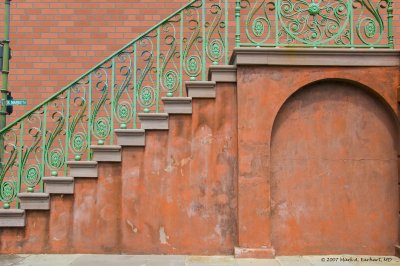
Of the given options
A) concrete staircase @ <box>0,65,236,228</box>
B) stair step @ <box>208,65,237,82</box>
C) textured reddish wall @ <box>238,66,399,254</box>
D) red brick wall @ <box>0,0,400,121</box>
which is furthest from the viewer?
red brick wall @ <box>0,0,400,121</box>

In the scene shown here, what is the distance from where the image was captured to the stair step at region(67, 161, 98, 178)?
557 centimetres

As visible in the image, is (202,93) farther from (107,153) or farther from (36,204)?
(36,204)

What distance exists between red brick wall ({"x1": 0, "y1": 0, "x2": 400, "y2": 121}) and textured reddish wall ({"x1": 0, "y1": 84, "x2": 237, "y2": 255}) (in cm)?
327

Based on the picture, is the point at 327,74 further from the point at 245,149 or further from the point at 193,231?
the point at 193,231

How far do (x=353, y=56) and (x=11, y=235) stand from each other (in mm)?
5342

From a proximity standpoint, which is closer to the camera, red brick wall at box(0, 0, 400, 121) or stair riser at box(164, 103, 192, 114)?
stair riser at box(164, 103, 192, 114)

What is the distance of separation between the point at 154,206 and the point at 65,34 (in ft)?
15.0

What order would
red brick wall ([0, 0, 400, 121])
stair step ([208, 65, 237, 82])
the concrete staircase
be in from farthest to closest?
red brick wall ([0, 0, 400, 121])
stair step ([208, 65, 237, 82])
the concrete staircase

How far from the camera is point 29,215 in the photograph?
18.3ft

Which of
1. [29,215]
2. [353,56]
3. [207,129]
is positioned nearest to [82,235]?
[29,215]

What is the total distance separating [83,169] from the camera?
5.59 meters

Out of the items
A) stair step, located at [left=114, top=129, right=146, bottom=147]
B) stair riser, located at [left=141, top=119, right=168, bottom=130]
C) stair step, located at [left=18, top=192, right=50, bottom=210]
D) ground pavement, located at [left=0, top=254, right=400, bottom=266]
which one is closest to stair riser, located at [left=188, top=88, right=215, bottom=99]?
stair riser, located at [left=141, top=119, right=168, bottom=130]

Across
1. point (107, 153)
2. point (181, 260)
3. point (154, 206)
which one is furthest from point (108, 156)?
point (181, 260)

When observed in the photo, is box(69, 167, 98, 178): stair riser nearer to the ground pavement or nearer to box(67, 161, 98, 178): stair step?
box(67, 161, 98, 178): stair step
